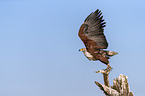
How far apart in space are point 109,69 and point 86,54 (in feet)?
2.02

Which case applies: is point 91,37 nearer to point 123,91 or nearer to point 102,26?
point 102,26

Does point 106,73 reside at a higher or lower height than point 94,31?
lower

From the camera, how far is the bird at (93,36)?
204 inches

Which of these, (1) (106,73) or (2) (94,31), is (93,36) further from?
(1) (106,73)

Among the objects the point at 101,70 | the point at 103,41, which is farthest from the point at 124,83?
the point at 103,41

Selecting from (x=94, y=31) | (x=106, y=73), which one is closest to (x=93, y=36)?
(x=94, y=31)

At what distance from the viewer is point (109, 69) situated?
5117 millimetres

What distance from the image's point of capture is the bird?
17.0 feet

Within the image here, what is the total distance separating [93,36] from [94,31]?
0.38 feet

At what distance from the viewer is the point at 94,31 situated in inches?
206

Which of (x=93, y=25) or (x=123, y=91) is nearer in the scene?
(x=123, y=91)

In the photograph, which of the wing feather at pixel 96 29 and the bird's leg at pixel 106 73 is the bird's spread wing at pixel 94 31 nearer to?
the wing feather at pixel 96 29

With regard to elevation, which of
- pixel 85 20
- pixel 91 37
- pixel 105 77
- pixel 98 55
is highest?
pixel 85 20

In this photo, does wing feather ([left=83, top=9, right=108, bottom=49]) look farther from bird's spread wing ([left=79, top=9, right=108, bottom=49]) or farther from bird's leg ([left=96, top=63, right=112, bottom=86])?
bird's leg ([left=96, top=63, right=112, bottom=86])
